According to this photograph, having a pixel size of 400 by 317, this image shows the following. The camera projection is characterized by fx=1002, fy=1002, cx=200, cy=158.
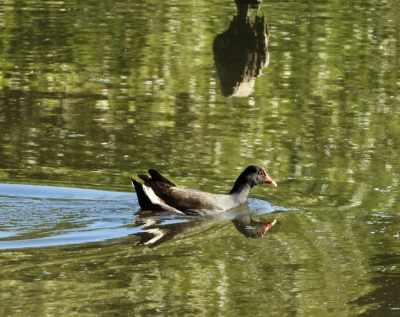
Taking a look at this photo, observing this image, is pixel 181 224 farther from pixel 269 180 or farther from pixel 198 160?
pixel 198 160

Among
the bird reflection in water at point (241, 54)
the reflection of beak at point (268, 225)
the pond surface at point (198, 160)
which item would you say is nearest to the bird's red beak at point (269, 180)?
the pond surface at point (198, 160)

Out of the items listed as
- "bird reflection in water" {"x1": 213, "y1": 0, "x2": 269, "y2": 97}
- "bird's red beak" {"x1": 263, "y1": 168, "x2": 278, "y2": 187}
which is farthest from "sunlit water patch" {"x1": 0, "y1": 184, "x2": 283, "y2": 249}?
"bird reflection in water" {"x1": 213, "y1": 0, "x2": 269, "y2": 97}

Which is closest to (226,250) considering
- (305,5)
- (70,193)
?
(70,193)

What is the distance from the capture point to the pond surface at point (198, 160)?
788 centimetres

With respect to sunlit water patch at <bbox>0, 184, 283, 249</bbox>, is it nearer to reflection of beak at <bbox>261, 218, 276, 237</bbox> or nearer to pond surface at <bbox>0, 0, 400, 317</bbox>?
pond surface at <bbox>0, 0, 400, 317</bbox>

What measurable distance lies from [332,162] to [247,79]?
489 centimetres

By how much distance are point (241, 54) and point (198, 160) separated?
716 cm

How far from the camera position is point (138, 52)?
61.2ft

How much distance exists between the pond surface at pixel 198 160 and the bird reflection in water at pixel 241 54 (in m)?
0.06

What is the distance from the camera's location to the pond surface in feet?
25.8

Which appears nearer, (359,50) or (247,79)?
(247,79)

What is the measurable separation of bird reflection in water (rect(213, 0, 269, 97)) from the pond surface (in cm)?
6

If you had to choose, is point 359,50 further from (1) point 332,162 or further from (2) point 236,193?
(2) point 236,193

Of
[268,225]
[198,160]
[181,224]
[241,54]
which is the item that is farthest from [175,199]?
→ [241,54]
